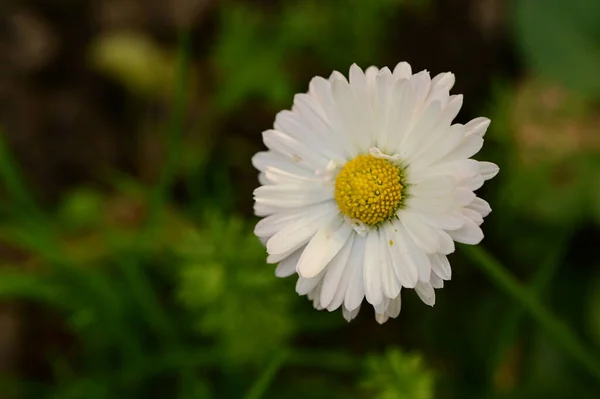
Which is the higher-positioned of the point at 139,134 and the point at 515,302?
the point at 139,134

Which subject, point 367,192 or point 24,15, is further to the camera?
point 24,15

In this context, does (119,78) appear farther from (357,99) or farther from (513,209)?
(357,99)

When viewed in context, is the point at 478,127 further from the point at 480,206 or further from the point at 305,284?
the point at 305,284

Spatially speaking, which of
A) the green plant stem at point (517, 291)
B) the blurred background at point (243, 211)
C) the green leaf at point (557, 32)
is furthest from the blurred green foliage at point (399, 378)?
the green leaf at point (557, 32)

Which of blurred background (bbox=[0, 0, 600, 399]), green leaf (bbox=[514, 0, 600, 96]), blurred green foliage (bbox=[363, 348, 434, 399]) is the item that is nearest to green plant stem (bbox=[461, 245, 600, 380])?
blurred background (bbox=[0, 0, 600, 399])

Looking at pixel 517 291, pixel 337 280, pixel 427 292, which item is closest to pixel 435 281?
pixel 427 292

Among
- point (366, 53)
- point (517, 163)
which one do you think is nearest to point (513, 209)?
point (517, 163)

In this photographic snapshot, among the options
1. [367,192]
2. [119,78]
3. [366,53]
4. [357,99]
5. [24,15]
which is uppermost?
[24,15]

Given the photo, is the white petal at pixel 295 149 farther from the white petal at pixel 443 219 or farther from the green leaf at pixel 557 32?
the green leaf at pixel 557 32
